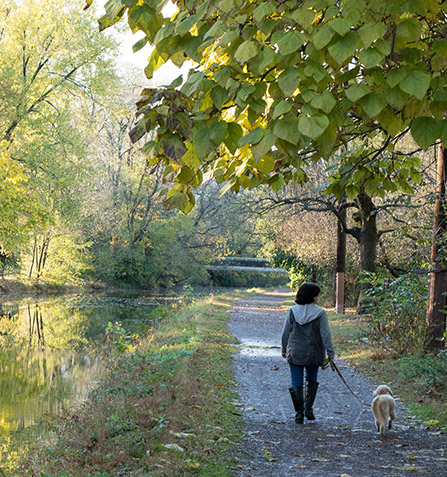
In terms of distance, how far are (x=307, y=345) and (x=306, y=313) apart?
42 centimetres

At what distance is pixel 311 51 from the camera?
280cm

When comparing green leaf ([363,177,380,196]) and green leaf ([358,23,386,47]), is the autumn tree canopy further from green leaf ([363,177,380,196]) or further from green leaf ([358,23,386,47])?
green leaf ([363,177,380,196])

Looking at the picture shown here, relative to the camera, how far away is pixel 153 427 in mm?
7141

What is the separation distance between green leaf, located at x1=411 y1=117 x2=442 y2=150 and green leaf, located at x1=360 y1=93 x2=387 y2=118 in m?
0.24

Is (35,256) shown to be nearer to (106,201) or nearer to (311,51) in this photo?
(106,201)

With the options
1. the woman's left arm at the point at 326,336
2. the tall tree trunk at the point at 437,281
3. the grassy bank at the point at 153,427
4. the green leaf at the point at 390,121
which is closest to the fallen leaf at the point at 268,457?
the grassy bank at the point at 153,427

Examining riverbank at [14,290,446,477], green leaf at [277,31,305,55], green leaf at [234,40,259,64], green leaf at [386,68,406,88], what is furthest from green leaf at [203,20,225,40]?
riverbank at [14,290,446,477]

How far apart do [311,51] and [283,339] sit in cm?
600

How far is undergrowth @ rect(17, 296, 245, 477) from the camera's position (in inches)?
237

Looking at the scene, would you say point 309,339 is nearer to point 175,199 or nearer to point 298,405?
point 298,405

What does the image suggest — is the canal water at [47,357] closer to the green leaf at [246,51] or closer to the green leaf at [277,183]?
the green leaf at [277,183]

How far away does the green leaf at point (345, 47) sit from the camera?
259 centimetres

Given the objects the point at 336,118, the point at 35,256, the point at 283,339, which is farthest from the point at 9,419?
the point at 35,256

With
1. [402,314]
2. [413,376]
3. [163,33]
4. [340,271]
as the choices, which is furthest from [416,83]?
[340,271]
